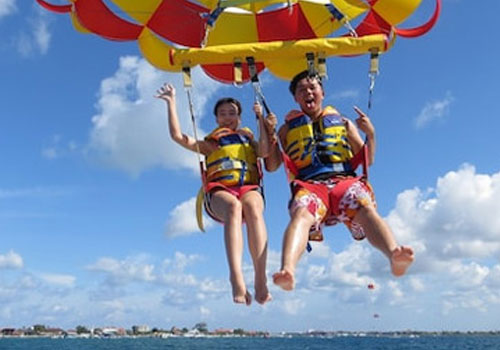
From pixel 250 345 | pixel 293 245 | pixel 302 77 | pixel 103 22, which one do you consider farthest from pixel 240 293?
pixel 250 345

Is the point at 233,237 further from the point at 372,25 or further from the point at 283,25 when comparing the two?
the point at 283,25

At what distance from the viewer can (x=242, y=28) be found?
6973 mm

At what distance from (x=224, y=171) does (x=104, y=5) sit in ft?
6.43

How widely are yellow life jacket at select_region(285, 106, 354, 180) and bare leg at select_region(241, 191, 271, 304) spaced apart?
1.51 feet

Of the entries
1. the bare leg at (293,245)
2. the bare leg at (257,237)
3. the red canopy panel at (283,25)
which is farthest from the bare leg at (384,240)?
the red canopy panel at (283,25)

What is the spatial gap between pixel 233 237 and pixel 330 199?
833mm

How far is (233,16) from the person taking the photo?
6.98 meters

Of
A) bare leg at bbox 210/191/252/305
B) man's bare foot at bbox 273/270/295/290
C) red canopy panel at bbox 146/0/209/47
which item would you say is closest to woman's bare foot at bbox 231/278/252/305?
bare leg at bbox 210/191/252/305

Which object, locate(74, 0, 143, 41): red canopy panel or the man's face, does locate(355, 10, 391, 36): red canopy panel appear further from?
locate(74, 0, 143, 41): red canopy panel

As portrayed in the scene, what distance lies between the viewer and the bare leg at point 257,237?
511 cm

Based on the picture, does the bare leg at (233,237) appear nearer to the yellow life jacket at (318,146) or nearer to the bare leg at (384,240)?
the yellow life jacket at (318,146)

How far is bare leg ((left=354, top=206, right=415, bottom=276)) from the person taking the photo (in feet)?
15.8

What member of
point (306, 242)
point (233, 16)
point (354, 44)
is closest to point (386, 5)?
point (354, 44)

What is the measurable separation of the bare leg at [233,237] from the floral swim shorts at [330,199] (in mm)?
445
